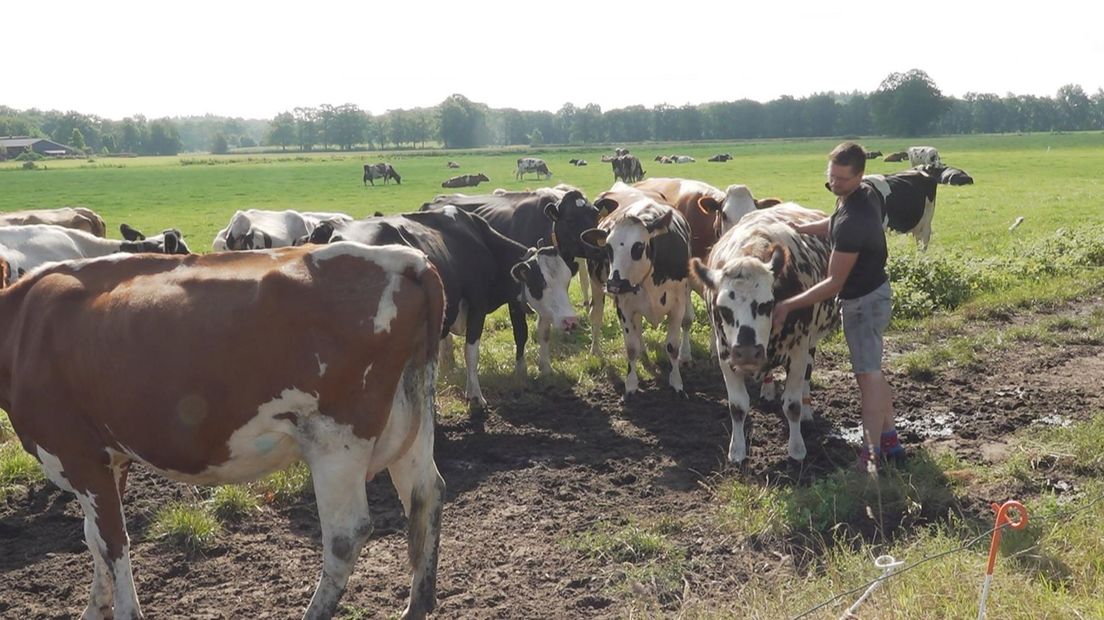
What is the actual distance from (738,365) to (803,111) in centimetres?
14345

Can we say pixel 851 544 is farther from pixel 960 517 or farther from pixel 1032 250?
pixel 1032 250

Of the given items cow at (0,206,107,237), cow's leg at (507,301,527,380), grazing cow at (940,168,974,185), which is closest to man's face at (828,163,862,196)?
cow's leg at (507,301,527,380)

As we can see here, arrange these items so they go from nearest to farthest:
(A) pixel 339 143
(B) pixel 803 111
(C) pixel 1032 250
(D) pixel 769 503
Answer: (D) pixel 769 503
(C) pixel 1032 250
(B) pixel 803 111
(A) pixel 339 143

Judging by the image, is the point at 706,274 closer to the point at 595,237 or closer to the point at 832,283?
the point at 832,283

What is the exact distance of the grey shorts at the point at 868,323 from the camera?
23.1 ft

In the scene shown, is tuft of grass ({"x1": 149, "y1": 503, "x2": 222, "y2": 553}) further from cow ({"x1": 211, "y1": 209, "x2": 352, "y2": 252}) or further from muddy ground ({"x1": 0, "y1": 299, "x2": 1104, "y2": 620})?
cow ({"x1": 211, "y1": 209, "x2": 352, "y2": 252})

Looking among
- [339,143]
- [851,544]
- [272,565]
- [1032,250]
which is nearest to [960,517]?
[851,544]

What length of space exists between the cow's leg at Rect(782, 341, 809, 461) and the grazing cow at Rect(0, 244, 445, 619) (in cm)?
370

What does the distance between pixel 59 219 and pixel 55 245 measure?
4.16 meters

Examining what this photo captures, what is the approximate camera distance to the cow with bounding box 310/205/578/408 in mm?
9586

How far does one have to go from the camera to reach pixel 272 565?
6035mm

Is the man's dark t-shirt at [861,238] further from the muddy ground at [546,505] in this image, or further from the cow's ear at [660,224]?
the cow's ear at [660,224]

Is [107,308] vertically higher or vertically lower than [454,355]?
higher

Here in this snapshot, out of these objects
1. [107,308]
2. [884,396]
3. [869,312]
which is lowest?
[884,396]
